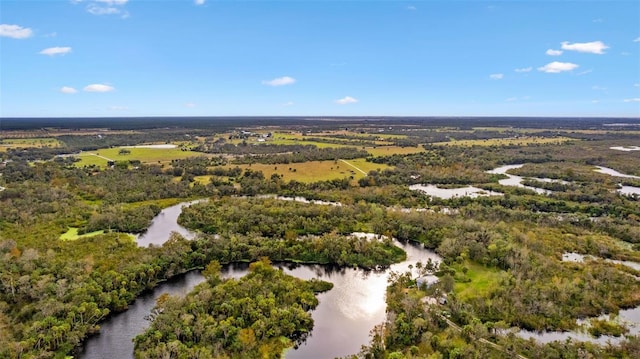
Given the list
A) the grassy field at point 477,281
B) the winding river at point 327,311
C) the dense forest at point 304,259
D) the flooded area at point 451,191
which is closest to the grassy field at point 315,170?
the dense forest at point 304,259

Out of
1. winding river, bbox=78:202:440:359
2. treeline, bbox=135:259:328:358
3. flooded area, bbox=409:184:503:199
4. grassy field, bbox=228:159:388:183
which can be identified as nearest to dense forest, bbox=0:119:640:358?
treeline, bbox=135:259:328:358

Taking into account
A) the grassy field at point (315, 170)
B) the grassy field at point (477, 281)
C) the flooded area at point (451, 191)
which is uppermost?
the grassy field at point (315, 170)

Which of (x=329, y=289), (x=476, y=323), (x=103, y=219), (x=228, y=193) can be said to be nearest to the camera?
(x=476, y=323)

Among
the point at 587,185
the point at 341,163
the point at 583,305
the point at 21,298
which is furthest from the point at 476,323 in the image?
the point at 341,163

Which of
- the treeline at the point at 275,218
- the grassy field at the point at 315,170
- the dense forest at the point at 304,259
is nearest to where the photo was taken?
the dense forest at the point at 304,259

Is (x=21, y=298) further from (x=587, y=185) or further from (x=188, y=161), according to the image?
(x=587, y=185)

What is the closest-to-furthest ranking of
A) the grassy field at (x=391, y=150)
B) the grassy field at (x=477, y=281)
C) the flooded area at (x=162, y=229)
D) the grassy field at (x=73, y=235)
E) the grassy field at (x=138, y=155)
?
the grassy field at (x=477, y=281) → the grassy field at (x=73, y=235) → the flooded area at (x=162, y=229) → the grassy field at (x=138, y=155) → the grassy field at (x=391, y=150)

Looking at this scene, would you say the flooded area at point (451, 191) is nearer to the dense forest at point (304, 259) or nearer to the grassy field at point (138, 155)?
the dense forest at point (304, 259)
